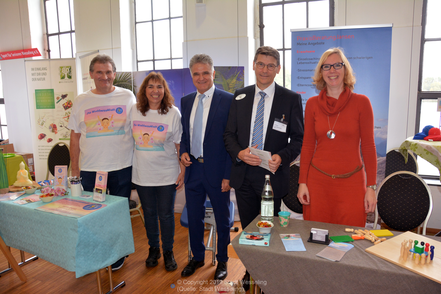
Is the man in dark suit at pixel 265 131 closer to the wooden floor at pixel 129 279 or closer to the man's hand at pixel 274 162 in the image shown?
the man's hand at pixel 274 162

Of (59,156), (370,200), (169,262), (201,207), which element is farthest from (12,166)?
(370,200)

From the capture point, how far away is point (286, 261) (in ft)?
4.14

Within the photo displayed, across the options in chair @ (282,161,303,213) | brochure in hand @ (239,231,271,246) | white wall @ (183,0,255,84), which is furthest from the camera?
white wall @ (183,0,255,84)

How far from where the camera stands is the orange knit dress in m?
1.66

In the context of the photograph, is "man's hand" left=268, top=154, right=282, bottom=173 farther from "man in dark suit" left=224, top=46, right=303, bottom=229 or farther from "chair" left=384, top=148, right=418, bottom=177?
"chair" left=384, top=148, right=418, bottom=177

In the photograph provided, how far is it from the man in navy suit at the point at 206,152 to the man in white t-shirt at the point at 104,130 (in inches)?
18.8

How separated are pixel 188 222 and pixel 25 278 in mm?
1405

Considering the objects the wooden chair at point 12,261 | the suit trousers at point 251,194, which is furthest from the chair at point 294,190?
the wooden chair at point 12,261

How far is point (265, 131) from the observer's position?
188 cm

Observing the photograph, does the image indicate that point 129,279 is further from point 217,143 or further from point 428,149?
point 428,149


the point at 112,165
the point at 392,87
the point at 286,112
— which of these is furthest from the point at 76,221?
the point at 392,87

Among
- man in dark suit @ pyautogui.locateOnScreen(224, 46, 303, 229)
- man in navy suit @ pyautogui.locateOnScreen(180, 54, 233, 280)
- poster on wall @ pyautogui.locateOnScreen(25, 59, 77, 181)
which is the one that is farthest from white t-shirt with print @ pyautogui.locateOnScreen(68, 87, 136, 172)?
poster on wall @ pyautogui.locateOnScreen(25, 59, 77, 181)

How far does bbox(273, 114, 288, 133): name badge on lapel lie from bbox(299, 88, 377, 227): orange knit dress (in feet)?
0.58

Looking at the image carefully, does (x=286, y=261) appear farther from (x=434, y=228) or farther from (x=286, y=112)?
(x=434, y=228)
